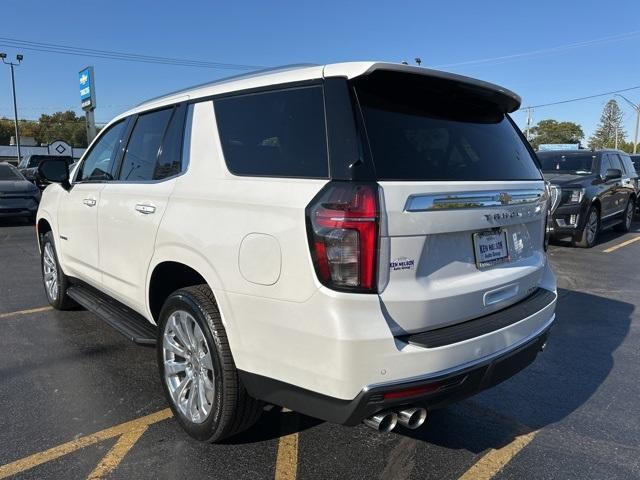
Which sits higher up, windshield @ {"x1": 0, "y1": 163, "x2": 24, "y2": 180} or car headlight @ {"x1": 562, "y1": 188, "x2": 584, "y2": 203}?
windshield @ {"x1": 0, "y1": 163, "x2": 24, "y2": 180}

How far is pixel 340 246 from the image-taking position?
2178 millimetres

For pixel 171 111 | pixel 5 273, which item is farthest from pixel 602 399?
pixel 5 273

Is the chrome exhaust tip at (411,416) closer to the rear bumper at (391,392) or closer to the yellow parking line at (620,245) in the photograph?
the rear bumper at (391,392)

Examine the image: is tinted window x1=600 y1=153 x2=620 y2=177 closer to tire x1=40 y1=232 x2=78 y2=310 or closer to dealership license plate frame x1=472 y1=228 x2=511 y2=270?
dealership license plate frame x1=472 y1=228 x2=511 y2=270

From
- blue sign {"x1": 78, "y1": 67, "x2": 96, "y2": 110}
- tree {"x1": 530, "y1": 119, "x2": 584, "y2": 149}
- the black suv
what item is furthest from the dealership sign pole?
tree {"x1": 530, "y1": 119, "x2": 584, "y2": 149}

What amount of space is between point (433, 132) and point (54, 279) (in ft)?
14.0

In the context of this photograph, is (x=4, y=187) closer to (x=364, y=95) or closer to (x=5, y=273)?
(x=5, y=273)

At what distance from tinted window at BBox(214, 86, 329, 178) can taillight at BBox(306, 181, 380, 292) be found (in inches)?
7.9

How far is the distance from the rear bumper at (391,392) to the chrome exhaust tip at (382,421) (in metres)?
0.06

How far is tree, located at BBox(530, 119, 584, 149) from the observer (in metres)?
111

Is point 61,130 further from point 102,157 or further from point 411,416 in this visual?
point 411,416

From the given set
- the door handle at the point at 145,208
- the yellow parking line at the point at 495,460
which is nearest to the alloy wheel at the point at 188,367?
the door handle at the point at 145,208

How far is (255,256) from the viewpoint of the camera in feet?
7.88

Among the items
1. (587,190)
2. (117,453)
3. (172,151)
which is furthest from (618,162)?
(117,453)
